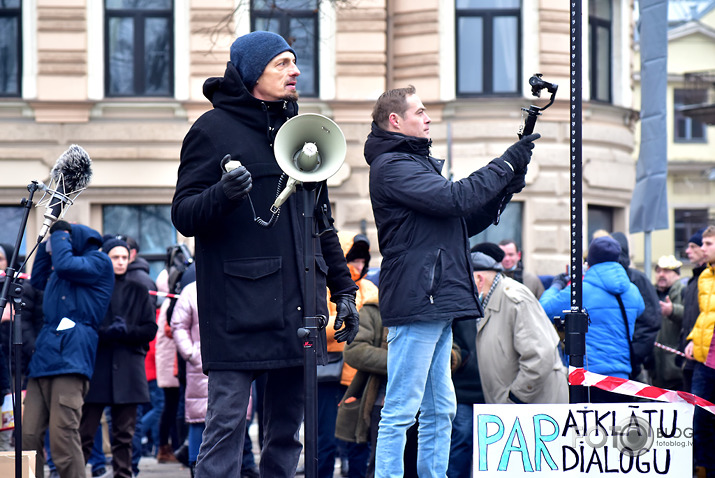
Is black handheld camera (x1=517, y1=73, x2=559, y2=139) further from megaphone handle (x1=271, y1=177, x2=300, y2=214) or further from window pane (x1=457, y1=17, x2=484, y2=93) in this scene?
window pane (x1=457, y1=17, x2=484, y2=93)

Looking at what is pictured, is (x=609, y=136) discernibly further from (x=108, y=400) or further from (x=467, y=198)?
(x=467, y=198)

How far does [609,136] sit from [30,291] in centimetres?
1226

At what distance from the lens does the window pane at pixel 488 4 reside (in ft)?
61.7

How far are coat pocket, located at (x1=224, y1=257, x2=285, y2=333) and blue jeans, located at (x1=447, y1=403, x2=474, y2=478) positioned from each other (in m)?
2.89

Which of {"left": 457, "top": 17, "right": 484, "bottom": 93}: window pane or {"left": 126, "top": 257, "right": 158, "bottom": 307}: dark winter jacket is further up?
{"left": 457, "top": 17, "right": 484, "bottom": 93}: window pane

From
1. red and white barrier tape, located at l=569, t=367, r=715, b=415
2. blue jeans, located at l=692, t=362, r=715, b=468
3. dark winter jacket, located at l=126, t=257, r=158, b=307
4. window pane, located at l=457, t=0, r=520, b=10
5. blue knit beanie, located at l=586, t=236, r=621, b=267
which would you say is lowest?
blue jeans, located at l=692, t=362, r=715, b=468

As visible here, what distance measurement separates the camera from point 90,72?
17969 millimetres

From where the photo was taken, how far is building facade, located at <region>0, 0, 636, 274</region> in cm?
1784

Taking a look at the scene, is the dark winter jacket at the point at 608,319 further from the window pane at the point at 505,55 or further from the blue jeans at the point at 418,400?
the window pane at the point at 505,55

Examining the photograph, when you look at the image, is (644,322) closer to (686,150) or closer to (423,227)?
(423,227)

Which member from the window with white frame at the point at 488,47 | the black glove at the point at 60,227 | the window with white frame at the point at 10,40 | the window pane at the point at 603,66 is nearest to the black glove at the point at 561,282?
the black glove at the point at 60,227

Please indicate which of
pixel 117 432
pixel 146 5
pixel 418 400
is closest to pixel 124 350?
pixel 117 432

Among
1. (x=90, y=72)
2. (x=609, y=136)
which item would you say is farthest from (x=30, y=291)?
(x=609, y=136)

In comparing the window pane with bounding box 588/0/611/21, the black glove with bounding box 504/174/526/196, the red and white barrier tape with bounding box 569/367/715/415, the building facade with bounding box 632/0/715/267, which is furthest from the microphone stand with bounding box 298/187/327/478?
the building facade with bounding box 632/0/715/267
